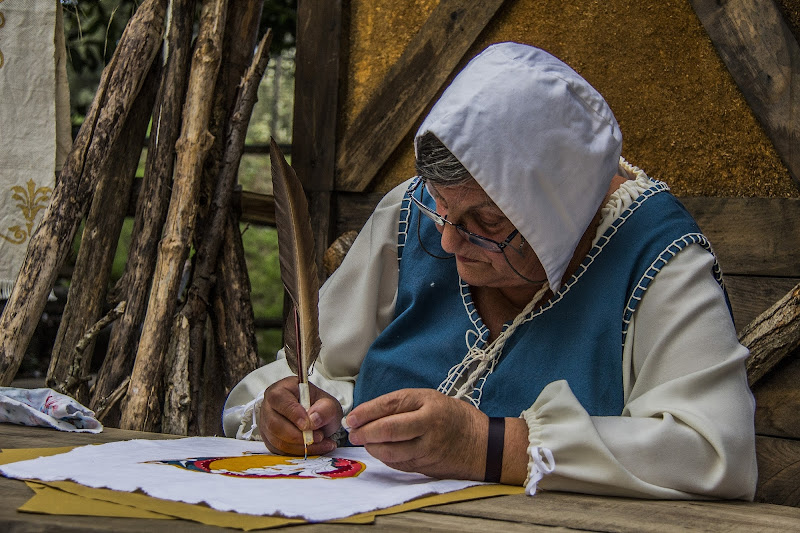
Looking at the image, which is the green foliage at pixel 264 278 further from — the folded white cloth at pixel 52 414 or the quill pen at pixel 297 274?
the quill pen at pixel 297 274

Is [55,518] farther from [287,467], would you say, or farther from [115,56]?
[115,56]

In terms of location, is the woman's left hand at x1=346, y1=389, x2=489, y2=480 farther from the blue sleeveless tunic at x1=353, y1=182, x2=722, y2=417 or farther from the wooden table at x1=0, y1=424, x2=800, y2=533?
the blue sleeveless tunic at x1=353, y1=182, x2=722, y2=417

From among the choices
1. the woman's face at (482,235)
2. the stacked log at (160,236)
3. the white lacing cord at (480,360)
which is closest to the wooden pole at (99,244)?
the stacked log at (160,236)

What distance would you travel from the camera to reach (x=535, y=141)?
66.8 inches

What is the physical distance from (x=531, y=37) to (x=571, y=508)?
212 cm

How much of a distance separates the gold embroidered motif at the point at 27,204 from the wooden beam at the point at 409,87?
1.08m

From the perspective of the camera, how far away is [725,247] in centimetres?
288

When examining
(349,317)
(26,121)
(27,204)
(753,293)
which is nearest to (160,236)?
(27,204)

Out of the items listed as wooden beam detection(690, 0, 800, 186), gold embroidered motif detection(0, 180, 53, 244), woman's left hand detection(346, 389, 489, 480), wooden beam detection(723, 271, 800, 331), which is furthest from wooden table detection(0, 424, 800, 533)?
→ gold embroidered motif detection(0, 180, 53, 244)

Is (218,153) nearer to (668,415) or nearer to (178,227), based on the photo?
(178,227)

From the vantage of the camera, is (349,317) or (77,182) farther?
(77,182)

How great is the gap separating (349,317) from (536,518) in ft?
3.07

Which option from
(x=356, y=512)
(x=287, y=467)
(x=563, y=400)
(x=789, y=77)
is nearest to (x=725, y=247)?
(x=789, y=77)

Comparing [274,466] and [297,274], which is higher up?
[297,274]
